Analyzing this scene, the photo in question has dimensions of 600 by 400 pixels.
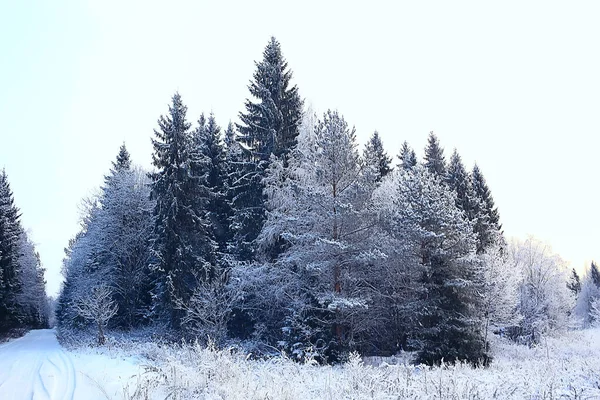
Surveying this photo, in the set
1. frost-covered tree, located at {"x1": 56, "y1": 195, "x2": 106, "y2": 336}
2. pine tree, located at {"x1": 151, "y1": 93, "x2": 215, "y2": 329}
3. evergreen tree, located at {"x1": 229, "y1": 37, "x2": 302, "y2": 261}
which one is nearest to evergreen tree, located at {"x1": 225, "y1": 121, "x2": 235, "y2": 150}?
pine tree, located at {"x1": 151, "y1": 93, "x2": 215, "y2": 329}

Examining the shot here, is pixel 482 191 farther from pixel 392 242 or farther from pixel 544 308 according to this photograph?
pixel 392 242

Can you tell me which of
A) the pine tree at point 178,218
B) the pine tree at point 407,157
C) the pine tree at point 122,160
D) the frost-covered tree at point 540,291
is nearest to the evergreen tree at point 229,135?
the pine tree at point 178,218

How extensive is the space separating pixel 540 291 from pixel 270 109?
30.0 m

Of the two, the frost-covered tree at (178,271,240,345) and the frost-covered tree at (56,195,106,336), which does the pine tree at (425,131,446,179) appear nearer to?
the frost-covered tree at (178,271,240,345)

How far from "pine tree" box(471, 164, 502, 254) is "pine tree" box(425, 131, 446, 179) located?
373cm

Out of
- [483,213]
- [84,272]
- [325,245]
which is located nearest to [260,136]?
[325,245]

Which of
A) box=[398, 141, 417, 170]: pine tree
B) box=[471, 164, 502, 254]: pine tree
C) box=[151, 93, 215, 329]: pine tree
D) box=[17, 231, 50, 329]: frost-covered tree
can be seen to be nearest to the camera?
box=[151, 93, 215, 329]: pine tree

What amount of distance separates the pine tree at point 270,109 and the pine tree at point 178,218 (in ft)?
14.5

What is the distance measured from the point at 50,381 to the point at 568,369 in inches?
516

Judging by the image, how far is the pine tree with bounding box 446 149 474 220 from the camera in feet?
111

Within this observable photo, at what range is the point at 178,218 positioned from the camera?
26.2 meters

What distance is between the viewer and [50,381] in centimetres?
1033

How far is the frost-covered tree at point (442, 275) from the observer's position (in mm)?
16797

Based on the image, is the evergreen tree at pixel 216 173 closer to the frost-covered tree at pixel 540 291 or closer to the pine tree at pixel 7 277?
the pine tree at pixel 7 277
